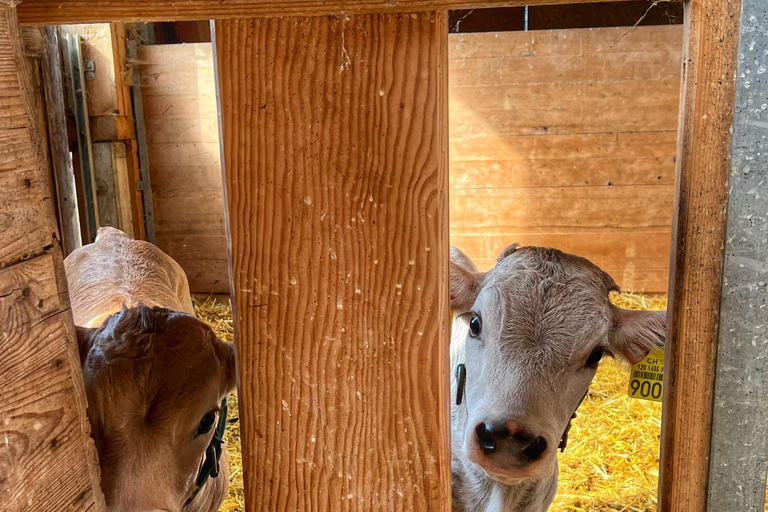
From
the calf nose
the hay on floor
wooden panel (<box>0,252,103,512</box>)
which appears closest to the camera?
wooden panel (<box>0,252,103,512</box>)

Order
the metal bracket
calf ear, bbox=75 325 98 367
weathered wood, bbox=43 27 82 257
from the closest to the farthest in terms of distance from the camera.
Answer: calf ear, bbox=75 325 98 367 → weathered wood, bbox=43 27 82 257 → the metal bracket

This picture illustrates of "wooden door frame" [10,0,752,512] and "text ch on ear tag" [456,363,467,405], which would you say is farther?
"text ch on ear tag" [456,363,467,405]

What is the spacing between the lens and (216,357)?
1955mm

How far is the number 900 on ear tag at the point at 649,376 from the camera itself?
2219mm

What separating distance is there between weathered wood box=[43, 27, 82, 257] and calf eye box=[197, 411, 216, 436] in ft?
12.5

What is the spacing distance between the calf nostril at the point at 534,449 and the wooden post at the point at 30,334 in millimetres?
1220

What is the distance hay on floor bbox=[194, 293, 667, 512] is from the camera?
3752mm

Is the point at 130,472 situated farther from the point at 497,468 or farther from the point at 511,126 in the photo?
the point at 511,126

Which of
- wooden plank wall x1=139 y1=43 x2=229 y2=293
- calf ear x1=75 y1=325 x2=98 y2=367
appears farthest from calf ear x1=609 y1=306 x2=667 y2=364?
wooden plank wall x1=139 y1=43 x2=229 y2=293

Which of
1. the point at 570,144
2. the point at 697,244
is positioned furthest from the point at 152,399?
the point at 570,144

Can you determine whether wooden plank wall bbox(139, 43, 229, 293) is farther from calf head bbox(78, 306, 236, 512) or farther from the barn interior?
calf head bbox(78, 306, 236, 512)

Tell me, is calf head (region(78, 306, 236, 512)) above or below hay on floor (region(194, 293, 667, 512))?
above

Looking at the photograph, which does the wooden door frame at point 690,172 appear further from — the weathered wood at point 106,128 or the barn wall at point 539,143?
the weathered wood at point 106,128

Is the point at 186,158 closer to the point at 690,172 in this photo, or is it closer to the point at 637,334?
the point at 637,334
